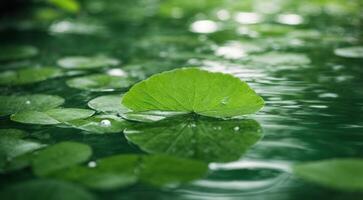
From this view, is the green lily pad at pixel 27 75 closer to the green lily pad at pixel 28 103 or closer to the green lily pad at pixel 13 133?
the green lily pad at pixel 28 103

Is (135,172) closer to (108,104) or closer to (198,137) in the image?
(198,137)

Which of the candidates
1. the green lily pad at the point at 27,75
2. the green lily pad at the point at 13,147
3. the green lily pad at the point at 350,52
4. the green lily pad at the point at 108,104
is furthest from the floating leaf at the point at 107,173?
the green lily pad at the point at 350,52

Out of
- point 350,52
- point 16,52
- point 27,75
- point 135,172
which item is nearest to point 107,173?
point 135,172

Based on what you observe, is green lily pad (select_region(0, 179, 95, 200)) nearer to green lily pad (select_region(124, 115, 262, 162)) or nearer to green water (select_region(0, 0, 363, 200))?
green water (select_region(0, 0, 363, 200))

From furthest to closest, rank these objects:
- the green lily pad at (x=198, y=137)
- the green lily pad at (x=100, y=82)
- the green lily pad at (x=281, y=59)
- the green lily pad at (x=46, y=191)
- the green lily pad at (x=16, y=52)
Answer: the green lily pad at (x=16, y=52) < the green lily pad at (x=281, y=59) < the green lily pad at (x=100, y=82) < the green lily pad at (x=198, y=137) < the green lily pad at (x=46, y=191)

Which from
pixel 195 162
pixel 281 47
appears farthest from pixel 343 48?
pixel 195 162

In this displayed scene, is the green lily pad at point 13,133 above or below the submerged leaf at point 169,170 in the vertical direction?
above
